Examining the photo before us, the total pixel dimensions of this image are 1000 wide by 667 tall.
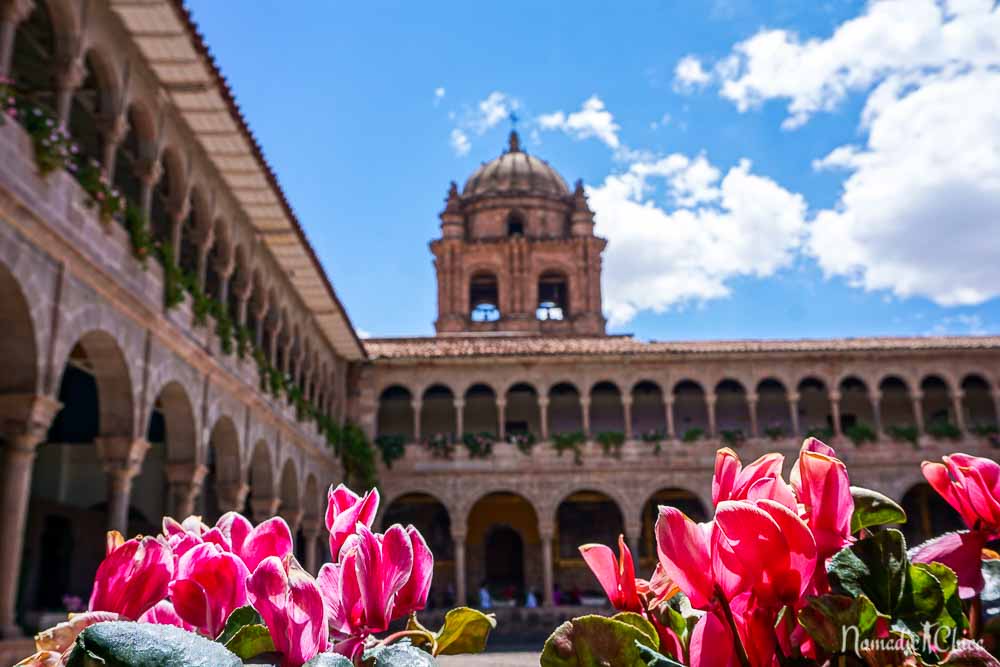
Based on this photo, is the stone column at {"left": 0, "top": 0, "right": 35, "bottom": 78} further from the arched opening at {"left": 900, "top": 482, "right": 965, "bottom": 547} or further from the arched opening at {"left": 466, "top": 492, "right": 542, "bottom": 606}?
the arched opening at {"left": 900, "top": 482, "right": 965, "bottom": 547}

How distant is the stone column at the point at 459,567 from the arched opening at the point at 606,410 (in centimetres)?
509

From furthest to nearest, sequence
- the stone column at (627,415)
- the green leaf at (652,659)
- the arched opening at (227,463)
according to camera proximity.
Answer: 1. the stone column at (627,415)
2. the arched opening at (227,463)
3. the green leaf at (652,659)

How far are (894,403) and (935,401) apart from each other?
1279mm

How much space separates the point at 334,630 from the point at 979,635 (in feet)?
2.61

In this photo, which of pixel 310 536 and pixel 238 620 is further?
pixel 310 536

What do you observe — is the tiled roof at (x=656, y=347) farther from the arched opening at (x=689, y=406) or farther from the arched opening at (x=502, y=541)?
the arched opening at (x=502, y=541)

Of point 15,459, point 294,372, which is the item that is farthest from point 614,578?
point 294,372

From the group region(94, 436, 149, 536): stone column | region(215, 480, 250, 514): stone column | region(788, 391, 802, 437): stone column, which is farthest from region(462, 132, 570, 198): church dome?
region(94, 436, 149, 536): stone column

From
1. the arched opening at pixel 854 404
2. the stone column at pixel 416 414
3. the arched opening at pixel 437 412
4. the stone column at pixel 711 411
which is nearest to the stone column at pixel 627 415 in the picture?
the stone column at pixel 711 411

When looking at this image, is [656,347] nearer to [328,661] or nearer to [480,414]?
[480,414]

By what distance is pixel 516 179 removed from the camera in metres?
36.9

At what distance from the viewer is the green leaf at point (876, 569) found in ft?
3.40

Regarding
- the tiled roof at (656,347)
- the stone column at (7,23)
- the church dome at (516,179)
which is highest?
the church dome at (516,179)

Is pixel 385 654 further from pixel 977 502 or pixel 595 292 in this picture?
pixel 595 292
